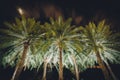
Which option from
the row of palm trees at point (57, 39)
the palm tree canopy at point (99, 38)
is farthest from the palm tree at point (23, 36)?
the palm tree canopy at point (99, 38)

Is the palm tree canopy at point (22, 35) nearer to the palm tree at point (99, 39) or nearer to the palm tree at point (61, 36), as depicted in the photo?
the palm tree at point (61, 36)

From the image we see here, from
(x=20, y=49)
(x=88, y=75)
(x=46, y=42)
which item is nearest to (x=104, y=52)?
(x=46, y=42)

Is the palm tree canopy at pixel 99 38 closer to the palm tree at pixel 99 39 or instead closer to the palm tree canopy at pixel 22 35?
the palm tree at pixel 99 39

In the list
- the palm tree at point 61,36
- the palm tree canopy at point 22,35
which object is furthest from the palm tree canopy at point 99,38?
the palm tree canopy at point 22,35

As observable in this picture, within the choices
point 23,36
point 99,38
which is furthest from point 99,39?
point 23,36

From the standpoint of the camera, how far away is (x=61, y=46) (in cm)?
3838

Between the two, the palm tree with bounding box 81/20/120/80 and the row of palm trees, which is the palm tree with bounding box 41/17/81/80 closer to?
the row of palm trees

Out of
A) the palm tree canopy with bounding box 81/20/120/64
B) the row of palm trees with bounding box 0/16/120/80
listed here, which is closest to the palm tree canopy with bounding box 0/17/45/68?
the row of palm trees with bounding box 0/16/120/80

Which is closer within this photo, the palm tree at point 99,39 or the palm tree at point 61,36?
the palm tree at point 61,36

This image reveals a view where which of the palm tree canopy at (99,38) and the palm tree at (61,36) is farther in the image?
the palm tree canopy at (99,38)

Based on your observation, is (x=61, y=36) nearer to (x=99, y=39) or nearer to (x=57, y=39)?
(x=57, y=39)

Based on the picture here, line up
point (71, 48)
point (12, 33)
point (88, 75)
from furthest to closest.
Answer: point (88, 75) → point (71, 48) → point (12, 33)

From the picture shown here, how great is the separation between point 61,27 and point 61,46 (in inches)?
121

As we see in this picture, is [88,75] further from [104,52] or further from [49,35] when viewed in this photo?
[49,35]
